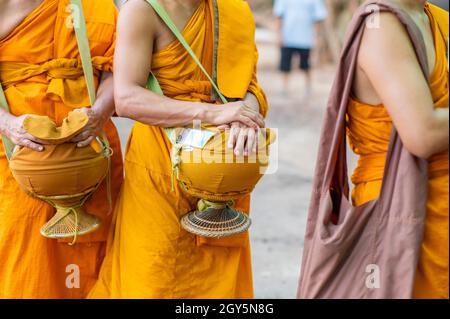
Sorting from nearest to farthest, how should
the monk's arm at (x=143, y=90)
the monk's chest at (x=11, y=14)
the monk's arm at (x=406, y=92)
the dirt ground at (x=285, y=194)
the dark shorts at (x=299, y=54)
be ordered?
the monk's arm at (x=406, y=92) < the monk's arm at (x=143, y=90) < the monk's chest at (x=11, y=14) < the dirt ground at (x=285, y=194) < the dark shorts at (x=299, y=54)

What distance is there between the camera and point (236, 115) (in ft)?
7.73

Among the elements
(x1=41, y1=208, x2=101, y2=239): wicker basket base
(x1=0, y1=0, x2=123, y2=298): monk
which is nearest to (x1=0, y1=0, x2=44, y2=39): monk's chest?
(x1=0, y1=0, x2=123, y2=298): monk

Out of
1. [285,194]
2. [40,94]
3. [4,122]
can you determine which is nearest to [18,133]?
[4,122]

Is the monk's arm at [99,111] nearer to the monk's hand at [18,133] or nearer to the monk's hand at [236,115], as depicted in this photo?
the monk's hand at [18,133]

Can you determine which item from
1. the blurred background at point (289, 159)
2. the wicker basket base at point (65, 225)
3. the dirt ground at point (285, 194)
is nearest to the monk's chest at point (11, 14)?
the wicker basket base at point (65, 225)

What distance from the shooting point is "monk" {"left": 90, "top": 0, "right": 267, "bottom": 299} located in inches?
93.1

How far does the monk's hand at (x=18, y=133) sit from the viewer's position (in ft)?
7.88

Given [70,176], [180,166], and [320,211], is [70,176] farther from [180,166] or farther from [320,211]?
[320,211]

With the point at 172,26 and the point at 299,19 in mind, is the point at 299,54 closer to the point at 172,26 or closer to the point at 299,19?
the point at 299,19

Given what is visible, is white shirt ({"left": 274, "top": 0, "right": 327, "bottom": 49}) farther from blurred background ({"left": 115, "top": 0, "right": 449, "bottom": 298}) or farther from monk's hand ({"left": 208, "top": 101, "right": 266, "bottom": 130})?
monk's hand ({"left": 208, "top": 101, "right": 266, "bottom": 130})

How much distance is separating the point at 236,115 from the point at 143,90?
33cm

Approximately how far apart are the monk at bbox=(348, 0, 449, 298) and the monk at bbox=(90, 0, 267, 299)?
42cm

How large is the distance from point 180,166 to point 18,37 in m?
0.85

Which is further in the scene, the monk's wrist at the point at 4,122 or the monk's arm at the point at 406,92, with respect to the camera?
the monk's wrist at the point at 4,122
